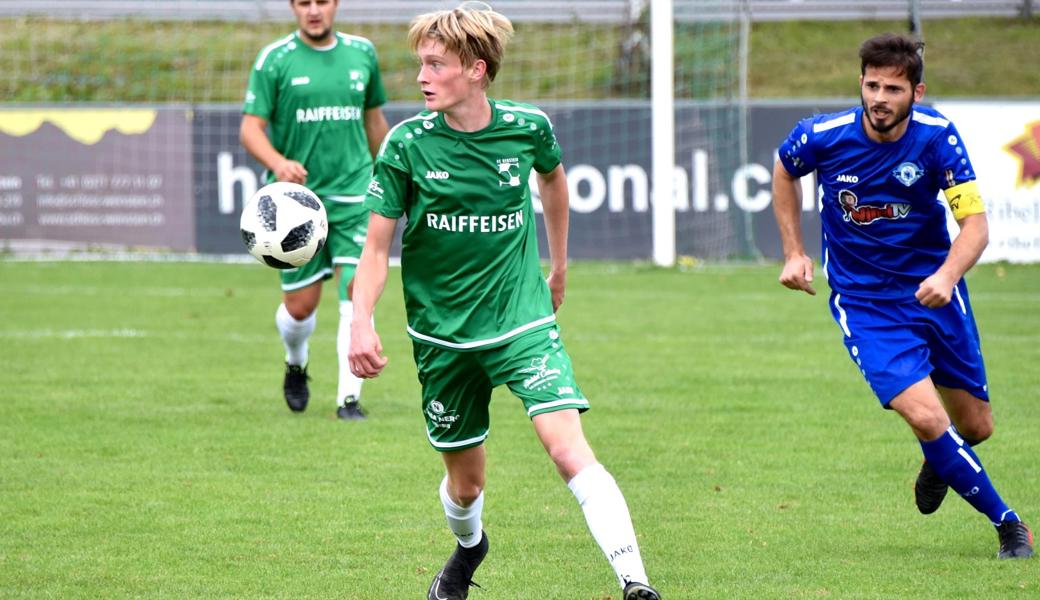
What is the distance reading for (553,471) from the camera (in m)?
7.43

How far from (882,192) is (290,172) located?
3.75 meters

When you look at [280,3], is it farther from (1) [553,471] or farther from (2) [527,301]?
(2) [527,301]

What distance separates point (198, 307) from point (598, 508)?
1027cm

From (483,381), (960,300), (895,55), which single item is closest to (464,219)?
(483,381)

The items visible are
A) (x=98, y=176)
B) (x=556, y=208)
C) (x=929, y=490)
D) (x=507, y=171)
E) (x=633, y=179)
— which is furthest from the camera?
(x=98, y=176)

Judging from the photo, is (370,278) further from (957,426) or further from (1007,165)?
(1007,165)

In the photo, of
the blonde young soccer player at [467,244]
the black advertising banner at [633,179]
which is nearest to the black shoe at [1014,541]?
the blonde young soccer player at [467,244]

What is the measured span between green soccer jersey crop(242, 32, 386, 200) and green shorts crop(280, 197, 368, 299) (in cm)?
13

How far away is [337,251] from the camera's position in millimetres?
8820

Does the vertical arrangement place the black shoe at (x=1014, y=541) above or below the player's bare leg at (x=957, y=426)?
below

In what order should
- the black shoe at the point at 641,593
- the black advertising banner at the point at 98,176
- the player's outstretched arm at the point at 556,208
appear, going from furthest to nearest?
the black advertising banner at the point at 98,176
the player's outstretched arm at the point at 556,208
the black shoe at the point at 641,593

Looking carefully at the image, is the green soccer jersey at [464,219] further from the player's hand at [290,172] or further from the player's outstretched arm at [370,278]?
the player's hand at [290,172]

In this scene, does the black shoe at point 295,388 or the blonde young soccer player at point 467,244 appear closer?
the blonde young soccer player at point 467,244

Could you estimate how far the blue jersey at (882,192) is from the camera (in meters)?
5.68
